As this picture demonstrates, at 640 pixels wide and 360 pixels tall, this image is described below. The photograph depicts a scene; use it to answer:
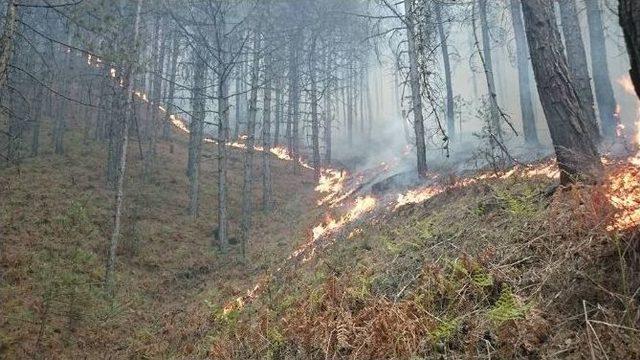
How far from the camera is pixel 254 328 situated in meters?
6.39

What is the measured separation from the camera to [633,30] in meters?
2.74

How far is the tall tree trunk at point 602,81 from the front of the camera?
14.6 m

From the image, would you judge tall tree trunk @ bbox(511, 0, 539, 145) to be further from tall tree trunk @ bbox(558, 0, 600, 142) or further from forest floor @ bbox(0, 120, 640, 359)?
forest floor @ bbox(0, 120, 640, 359)

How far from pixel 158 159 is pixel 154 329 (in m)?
16.0

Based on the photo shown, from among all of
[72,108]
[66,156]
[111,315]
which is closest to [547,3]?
[111,315]

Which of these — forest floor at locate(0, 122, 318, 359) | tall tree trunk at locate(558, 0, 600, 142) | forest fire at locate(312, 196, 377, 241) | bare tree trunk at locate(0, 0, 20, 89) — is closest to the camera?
bare tree trunk at locate(0, 0, 20, 89)

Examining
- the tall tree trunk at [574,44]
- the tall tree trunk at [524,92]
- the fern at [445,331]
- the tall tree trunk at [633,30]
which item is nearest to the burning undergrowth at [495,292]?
the fern at [445,331]

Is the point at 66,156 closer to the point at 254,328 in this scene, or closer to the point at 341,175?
the point at 341,175

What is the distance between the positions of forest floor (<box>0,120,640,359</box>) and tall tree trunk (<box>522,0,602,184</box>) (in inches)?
27.7

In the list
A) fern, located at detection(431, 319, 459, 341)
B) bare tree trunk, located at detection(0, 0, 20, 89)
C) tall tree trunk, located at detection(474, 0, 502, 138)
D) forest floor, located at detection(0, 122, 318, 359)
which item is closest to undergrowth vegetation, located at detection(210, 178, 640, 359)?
fern, located at detection(431, 319, 459, 341)

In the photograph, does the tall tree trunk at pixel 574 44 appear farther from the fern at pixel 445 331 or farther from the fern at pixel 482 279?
the fern at pixel 445 331

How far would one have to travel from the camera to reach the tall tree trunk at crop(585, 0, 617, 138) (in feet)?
47.9

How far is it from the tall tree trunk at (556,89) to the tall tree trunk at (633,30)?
2.76m

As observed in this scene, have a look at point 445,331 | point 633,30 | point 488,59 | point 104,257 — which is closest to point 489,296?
point 445,331
